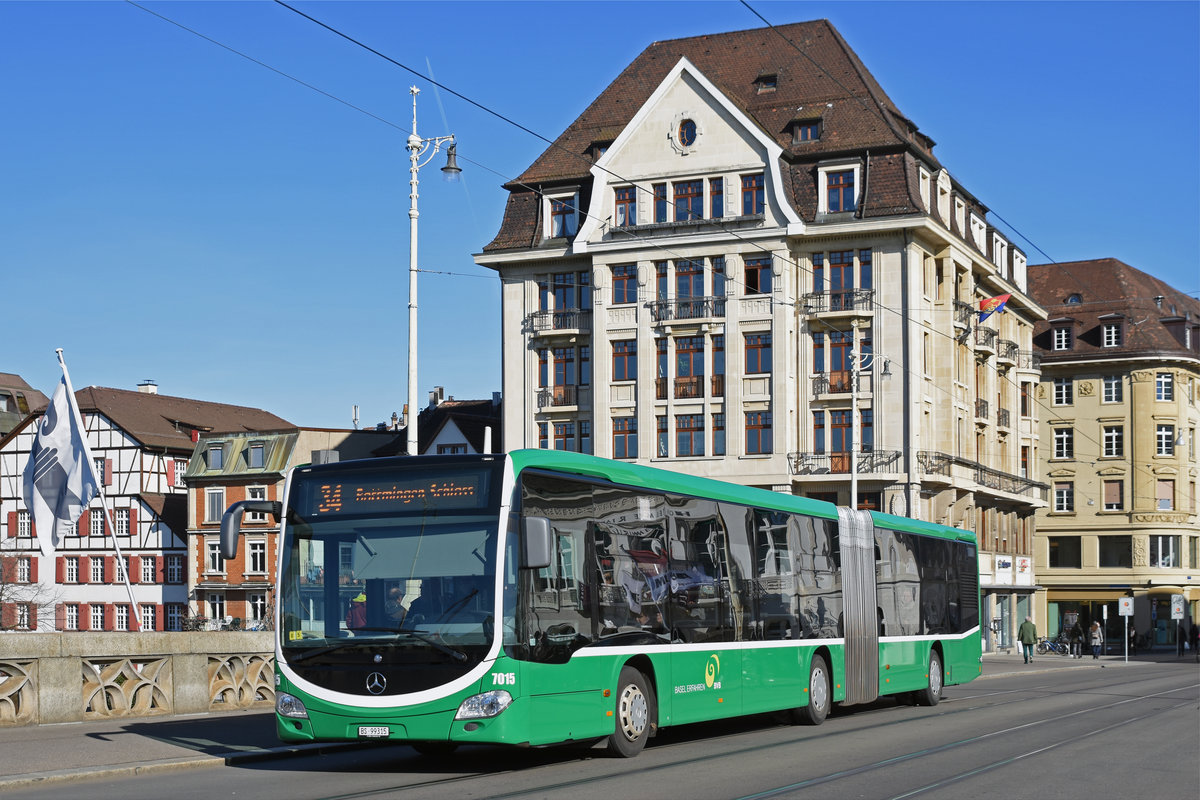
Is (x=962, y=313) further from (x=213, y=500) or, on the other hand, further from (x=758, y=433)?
(x=213, y=500)

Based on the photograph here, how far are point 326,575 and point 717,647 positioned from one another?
17.3 feet

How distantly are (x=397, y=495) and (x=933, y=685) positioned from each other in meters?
14.2

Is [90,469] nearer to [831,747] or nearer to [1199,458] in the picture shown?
[831,747]

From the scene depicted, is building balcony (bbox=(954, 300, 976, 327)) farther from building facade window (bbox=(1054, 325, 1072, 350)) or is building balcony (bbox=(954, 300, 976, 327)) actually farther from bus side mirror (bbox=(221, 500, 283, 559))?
bus side mirror (bbox=(221, 500, 283, 559))

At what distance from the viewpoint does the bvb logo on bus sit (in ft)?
56.3

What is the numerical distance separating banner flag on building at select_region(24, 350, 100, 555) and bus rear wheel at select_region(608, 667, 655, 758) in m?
15.7

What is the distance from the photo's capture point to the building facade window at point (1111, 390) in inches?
3219

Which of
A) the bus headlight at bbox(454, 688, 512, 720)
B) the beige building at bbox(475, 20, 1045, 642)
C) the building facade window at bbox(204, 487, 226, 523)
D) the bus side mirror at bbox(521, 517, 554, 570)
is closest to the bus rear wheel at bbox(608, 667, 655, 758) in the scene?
the bus headlight at bbox(454, 688, 512, 720)

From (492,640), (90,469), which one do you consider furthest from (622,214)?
(492,640)

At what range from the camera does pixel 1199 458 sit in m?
83.0

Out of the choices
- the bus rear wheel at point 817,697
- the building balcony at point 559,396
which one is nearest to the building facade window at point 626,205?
the building balcony at point 559,396

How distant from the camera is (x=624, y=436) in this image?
184 feet

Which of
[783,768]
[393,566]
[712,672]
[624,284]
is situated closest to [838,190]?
[624,284]

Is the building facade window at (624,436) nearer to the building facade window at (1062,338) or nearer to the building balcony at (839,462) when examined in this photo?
the building balcony at (839,462)
